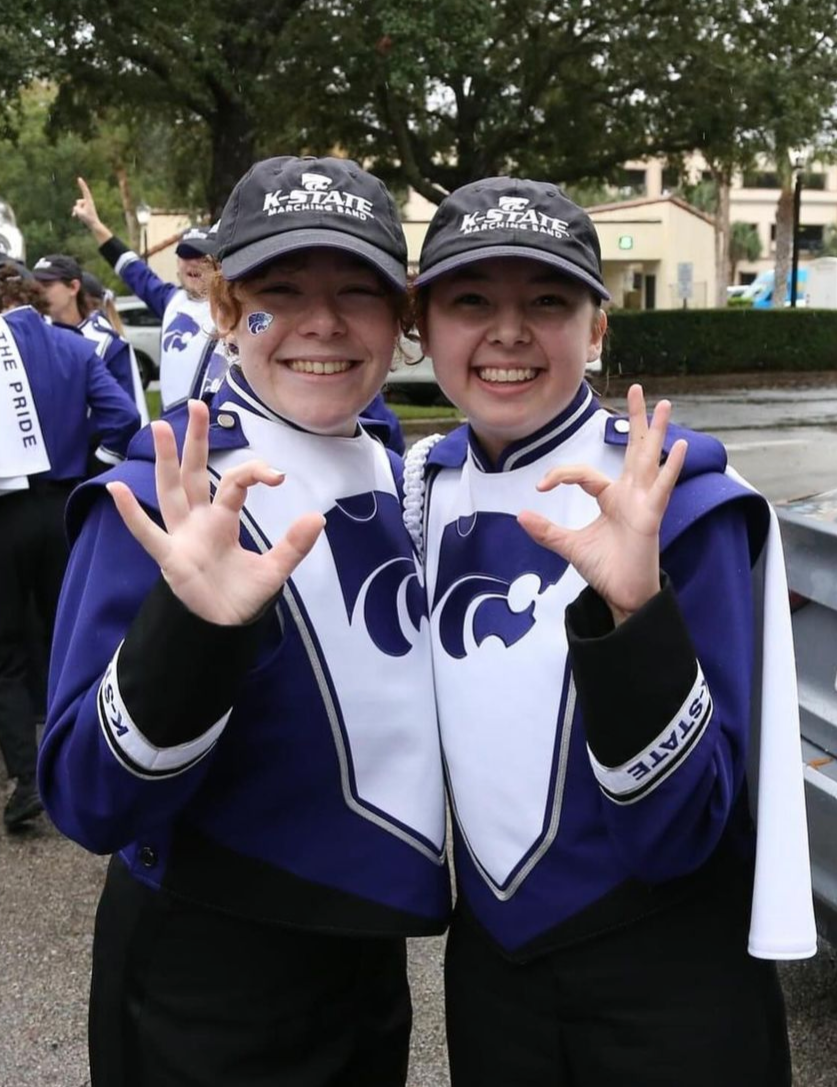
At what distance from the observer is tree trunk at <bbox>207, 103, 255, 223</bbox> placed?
14.2 m

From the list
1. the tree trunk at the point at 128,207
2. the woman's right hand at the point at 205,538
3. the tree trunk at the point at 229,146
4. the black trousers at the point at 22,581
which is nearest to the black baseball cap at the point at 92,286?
the black trousers at the point at 22,581

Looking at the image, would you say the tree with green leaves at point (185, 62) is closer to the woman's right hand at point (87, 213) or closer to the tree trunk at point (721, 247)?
the woman's right hand at point (87, 213)

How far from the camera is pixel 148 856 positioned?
152 centimetres

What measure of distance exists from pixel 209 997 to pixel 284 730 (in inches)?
14.5

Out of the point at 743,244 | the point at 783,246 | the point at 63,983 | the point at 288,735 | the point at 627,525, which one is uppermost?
the point at 627,525

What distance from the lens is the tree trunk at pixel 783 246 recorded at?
33.6 meters

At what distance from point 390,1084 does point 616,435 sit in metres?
1.02

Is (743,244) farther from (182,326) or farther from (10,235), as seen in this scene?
(182,326)

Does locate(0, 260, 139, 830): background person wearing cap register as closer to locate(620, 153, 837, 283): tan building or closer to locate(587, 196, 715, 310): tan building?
locate(587, 196, 715, 310): tan building

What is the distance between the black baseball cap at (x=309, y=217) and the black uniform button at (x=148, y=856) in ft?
2.44

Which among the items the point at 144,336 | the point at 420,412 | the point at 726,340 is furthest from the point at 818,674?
the point at 726,340

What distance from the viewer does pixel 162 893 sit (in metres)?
1.54

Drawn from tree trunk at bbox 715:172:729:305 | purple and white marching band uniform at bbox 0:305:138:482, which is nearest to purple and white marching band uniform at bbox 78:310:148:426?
purple and white marching band uniform at bbox 0:305:138:482

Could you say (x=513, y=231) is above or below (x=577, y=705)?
above
